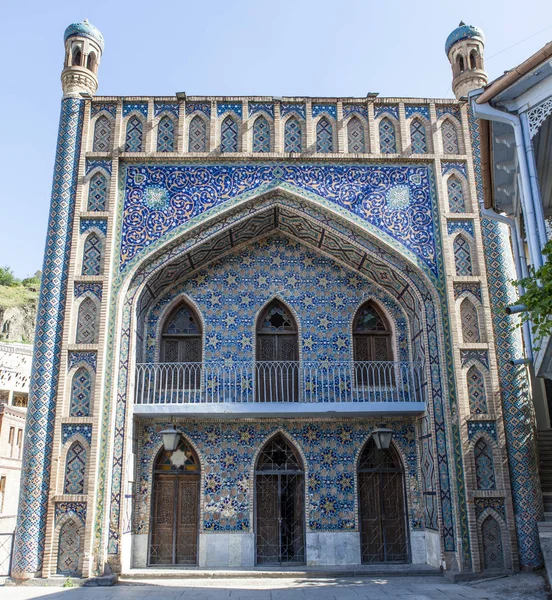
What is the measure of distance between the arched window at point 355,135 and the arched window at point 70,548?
7736 mm

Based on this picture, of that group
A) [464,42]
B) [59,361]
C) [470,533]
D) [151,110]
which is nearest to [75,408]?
[59,361]

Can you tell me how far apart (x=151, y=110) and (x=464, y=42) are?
609 centimetres

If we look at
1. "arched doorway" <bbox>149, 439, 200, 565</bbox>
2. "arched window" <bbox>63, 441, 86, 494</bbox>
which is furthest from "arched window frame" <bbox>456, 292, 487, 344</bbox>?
"arched window" <bbox>63, 441, 86, 494</bbox>

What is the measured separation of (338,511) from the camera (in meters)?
10.4

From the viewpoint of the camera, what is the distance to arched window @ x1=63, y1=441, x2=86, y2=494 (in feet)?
31.0

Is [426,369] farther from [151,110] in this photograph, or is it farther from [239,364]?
[151,110]

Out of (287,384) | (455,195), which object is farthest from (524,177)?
(287,384)

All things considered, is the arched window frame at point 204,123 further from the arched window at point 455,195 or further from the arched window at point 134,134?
the arched window at point 455,195

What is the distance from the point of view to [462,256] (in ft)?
34.9

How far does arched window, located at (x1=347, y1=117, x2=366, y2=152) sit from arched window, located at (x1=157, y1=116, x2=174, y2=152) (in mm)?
3194

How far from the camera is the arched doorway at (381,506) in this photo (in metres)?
10.3

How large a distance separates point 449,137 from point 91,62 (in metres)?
6.82

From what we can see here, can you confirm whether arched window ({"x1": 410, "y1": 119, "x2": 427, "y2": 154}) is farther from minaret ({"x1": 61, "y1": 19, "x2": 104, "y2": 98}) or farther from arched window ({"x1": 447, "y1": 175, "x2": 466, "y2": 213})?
minaret ({"x1": 61, "y1": 19, "x2": 104, "y2": 98})

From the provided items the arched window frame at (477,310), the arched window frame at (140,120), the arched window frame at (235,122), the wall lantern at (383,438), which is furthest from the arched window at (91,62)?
the wall lantern at (383,438)
